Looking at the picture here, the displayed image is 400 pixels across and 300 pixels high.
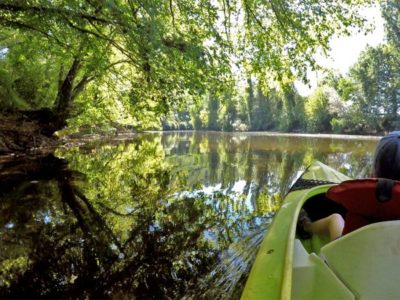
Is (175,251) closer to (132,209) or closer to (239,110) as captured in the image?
(132,209)

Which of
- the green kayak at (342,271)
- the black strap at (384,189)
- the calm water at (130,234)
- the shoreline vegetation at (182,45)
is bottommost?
the calm water at (130,234)

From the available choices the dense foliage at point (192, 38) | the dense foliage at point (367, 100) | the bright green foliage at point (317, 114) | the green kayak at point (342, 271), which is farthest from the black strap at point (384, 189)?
the bright green foliage at point (317, 114)

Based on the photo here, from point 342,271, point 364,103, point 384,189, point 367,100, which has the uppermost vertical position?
point 367,100

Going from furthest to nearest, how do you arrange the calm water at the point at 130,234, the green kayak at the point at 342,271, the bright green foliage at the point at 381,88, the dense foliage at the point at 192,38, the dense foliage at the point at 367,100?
1. the bright green foliage at the point at 381,88
2. the dense foliage at the point at 367,100
3. the dense foliage at the point at 192,38
4. the calm water at the point at 130,234
5. the green kayak at the point at 342,271

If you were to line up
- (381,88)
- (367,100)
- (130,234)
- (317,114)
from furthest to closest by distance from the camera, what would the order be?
1. (317,114)
2. (381,88)
3. (367,100)
4. (130,234)

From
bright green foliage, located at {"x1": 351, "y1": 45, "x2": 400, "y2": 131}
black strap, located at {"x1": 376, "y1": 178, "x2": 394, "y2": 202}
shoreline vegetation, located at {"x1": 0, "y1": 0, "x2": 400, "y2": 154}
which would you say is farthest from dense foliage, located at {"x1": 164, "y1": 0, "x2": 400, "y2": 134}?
black strap, located at {"x1": 376, "y1": 178, "x2": 394, "y2": 202}

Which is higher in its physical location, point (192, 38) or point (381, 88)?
point (381, 88)

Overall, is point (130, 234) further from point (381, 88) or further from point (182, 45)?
point (381, 88)

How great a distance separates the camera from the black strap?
1557mm

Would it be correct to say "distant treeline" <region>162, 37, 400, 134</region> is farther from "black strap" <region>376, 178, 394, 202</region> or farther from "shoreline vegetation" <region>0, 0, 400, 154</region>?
"black strap" <region>376, 178, 394, 202</region>

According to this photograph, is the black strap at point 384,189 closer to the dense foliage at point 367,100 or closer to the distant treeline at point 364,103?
the dense foliage at point 367,100

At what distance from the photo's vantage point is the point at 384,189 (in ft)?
5.14

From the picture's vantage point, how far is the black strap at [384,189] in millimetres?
1557

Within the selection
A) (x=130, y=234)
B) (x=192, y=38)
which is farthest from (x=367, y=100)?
(x=130, y=234)
